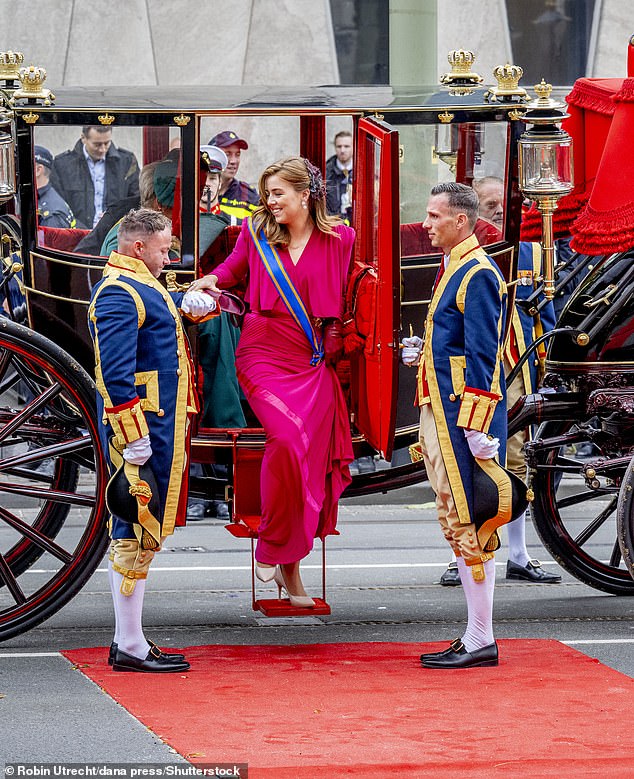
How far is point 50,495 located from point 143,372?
81 centimetres

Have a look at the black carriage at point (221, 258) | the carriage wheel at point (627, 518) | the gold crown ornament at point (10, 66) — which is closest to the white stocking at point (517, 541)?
the black carriage at point (221, 258)

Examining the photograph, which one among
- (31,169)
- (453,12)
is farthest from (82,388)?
(453,12)

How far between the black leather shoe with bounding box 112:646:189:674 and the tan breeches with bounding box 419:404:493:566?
112 centimetres

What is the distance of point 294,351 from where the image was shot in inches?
255

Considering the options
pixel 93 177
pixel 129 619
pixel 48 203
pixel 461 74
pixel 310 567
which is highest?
pixel 461 74

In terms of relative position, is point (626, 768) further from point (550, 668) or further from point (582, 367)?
point (582, 367)

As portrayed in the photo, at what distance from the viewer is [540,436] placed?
7.32 m

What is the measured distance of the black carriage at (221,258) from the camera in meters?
6.18

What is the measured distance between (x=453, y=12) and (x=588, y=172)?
7.47m

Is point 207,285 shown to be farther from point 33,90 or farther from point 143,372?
point 33,90

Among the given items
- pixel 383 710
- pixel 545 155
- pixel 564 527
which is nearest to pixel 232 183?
pixel 545 155

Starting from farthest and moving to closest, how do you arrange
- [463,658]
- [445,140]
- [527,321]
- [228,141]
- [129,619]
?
[228,141] → [527,321] → [445,140] → [463,658] → [129,619]

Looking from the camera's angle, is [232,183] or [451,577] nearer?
[451,577]

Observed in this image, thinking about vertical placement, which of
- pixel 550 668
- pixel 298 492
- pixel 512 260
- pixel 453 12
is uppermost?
pixel 453 12
